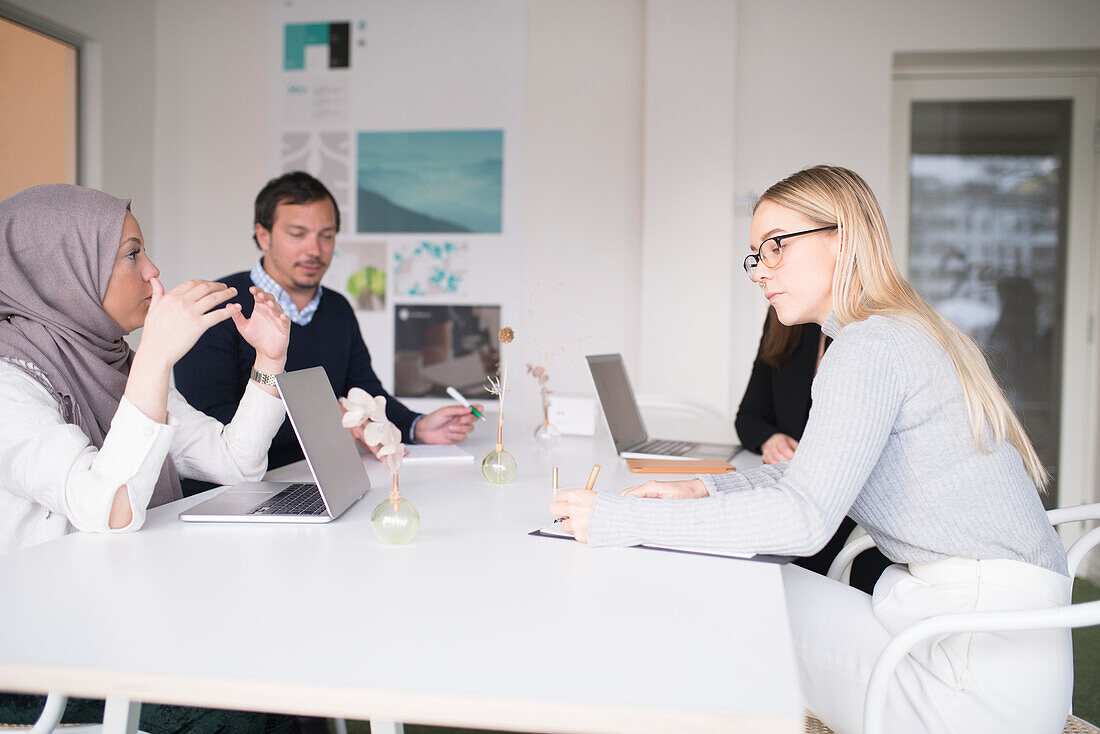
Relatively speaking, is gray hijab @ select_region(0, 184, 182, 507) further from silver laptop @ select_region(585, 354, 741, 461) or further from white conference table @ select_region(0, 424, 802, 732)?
silver laptop @ select_region(585, 354, 741, 461)

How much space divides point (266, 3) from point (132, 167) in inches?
43.7

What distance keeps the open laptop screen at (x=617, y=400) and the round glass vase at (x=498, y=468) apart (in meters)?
0.49

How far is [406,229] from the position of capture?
14.4ft

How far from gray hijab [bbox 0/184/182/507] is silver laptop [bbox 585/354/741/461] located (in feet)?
3.57

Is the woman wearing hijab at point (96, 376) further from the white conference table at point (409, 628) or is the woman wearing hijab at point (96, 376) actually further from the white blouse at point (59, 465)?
the white conference table at point (409, 628)

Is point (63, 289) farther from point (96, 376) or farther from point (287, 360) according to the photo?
point (287, 360)

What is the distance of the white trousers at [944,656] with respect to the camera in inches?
48.3

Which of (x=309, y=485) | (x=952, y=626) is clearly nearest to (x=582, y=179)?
(x=309, y=485)

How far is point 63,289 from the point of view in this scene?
1.54 metres

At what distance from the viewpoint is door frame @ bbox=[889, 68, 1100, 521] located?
412 cm

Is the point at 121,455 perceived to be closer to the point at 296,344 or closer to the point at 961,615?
the point at 961,615

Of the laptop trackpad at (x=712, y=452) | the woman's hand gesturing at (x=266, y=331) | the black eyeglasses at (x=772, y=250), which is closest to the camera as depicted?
the black eyeglasses at (x=772, y=250)

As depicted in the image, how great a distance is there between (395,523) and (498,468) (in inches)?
20.9

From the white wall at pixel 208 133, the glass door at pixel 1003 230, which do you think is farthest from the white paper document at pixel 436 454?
the glass door at pixel 1003 230
